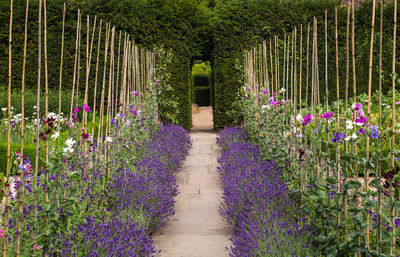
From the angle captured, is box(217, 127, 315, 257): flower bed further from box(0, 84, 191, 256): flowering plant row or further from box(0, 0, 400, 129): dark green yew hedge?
box(0, 0, 400, 129): dark green yew hedge

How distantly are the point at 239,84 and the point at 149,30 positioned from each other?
2.58m

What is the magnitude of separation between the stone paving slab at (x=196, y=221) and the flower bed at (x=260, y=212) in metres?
0.16

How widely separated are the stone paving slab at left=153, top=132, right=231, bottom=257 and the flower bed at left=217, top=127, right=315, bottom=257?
0.16m

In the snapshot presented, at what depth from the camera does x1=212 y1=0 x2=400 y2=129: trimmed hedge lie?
405 inches

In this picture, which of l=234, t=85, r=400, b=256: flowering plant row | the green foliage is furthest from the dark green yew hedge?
l=234, t=85, r=400, b=256: flowering plant row

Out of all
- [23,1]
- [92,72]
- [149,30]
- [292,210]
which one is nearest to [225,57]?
[149,30]

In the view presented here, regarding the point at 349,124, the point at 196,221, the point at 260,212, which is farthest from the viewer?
the point at 196,221

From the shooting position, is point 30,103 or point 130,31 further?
point 130,31

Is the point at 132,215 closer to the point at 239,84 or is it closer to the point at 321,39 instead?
the point at 239,84

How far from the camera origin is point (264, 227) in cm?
316

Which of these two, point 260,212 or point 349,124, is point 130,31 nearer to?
point 260,212

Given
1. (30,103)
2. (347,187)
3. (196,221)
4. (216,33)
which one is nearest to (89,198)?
(196,221)

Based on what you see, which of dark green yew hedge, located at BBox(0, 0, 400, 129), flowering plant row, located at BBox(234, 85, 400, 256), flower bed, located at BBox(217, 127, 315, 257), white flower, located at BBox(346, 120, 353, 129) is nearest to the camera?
flowering plant row, located at BBox(234, 85, 400, 256)

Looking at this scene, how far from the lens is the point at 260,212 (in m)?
3.47
